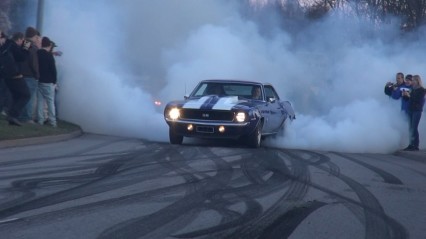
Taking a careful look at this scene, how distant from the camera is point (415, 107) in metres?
18.0

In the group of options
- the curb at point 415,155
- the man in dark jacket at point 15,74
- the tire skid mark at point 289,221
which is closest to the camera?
the tire skid mark at point 289,221

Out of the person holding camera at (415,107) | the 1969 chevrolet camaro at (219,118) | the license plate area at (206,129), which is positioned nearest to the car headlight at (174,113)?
the 1969 chevrolet camaro at (219,118)

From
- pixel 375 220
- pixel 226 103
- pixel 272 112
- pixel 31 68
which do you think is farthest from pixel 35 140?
pixel 375 220

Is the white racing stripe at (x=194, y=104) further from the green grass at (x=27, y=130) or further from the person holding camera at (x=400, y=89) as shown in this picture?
the person holding camera at (x=400, y=89)

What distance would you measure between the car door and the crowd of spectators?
4671 millimetres

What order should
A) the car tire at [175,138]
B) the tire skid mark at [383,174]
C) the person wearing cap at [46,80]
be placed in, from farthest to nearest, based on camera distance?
the person wearing cap at [46,80], the car tire at [175,138], the tire skid mark at [383,174]

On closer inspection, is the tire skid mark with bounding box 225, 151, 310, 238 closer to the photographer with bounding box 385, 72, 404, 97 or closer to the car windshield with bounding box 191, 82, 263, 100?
the car windshield with bounding box 191, 82, 263, 100

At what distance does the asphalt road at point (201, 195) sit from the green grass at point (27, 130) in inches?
18.1

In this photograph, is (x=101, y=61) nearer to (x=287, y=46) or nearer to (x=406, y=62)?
(x=287, y=46)

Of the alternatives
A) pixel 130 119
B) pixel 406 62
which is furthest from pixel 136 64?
pixel 406 62

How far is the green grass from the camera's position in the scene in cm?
1510

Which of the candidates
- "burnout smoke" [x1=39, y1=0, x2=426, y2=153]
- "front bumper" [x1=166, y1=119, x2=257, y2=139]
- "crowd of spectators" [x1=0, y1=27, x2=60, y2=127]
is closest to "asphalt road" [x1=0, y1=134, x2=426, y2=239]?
"front bumper" [x1=166, y1=119, x2=257, y2=139]

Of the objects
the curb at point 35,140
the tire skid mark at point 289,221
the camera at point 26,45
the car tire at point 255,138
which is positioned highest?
the camera at point 26,45

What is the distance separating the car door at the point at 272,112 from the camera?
1720 centimetres
